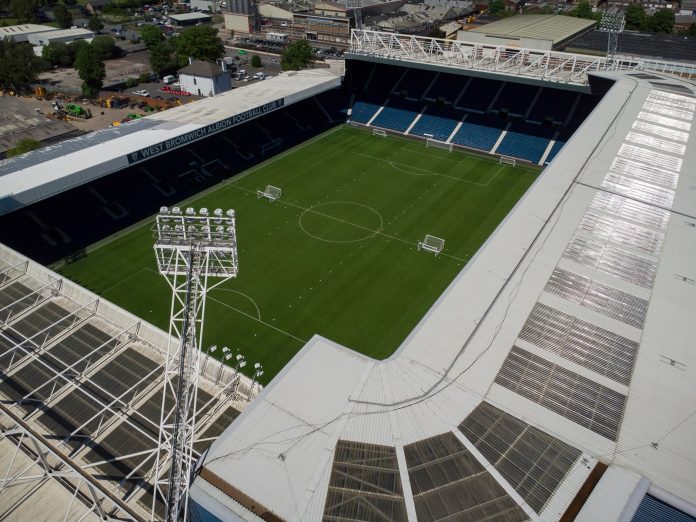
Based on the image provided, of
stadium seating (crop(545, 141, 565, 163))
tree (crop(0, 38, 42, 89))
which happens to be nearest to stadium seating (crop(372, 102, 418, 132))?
stadium seating (crop(545, 141, 565, 163))

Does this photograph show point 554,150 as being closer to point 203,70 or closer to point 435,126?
point 435,126

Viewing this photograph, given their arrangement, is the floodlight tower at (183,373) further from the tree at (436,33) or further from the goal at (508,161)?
the tree at (436,33)

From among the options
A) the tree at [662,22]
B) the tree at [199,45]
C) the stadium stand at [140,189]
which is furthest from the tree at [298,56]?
the tree at [662,22]

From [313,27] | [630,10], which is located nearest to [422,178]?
[313,27]

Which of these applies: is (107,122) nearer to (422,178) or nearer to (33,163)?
(33,163)

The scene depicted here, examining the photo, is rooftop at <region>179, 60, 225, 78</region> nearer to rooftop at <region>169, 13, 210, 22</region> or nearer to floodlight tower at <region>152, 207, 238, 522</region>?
floodlight tower at <region>152, 207, 238, 522</region>
